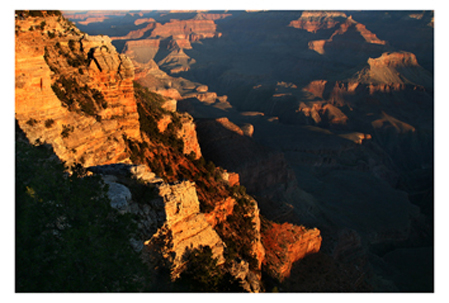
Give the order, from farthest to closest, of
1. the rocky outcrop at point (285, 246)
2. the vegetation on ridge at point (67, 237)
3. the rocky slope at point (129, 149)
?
the rocky outcrop at point (285, 246) < the rocky slope at point (129, 149) < the vegetation on ridge at point (67, 237)

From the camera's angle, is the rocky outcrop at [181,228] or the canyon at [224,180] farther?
the canyon at [224,180]

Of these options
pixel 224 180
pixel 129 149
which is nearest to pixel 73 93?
pixel 129 149

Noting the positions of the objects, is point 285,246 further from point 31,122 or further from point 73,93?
point 31,122

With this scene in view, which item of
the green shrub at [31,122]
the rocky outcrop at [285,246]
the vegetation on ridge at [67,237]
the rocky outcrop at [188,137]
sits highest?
the green shrub at [31,122]

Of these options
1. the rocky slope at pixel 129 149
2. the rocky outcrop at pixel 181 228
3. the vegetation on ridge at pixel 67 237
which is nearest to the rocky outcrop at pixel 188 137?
the rocky slope at pixel 129 149

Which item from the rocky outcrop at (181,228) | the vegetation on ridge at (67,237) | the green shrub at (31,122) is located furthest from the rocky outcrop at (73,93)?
the rocky outcrop at (181,228)

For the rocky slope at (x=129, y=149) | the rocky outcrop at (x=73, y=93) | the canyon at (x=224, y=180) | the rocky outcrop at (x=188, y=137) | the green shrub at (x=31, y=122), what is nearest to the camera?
the rocky slope at (x=129, y=149)

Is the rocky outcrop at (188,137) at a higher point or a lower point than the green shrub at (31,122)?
lower

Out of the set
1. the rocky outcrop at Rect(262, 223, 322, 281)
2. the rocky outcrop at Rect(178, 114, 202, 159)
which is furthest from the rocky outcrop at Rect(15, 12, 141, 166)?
the rocky outcrop at Rect(262, 223, 322, 281)

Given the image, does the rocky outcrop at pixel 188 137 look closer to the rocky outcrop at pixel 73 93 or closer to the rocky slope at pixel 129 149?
the rocky slope at pixel 129 149
